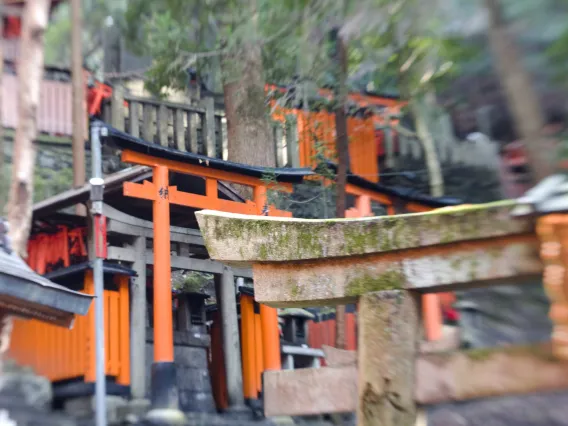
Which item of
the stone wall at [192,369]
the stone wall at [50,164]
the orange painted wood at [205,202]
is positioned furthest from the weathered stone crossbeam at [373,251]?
the stone wall at [50,164]

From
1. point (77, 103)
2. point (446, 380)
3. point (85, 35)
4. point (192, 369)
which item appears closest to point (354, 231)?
point (446, 380)

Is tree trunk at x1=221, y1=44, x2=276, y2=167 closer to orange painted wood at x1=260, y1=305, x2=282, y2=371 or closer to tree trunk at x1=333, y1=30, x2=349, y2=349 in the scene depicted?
tree trunk at x1=333, y1=30, x2=349, y2=349

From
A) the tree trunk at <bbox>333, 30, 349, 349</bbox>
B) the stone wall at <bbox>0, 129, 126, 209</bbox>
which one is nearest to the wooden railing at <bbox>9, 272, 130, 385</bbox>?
the tree trunk at <bbox>333, 30, 349, 349</bbox>

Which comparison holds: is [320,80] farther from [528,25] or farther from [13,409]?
[13,409]

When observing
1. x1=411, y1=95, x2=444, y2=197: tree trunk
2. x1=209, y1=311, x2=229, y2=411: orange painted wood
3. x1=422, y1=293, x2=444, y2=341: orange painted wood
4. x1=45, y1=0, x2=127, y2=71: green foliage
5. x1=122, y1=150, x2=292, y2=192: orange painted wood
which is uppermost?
x1=45, y1=0, x2=127, y2=71: green foliage

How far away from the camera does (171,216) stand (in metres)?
10.4

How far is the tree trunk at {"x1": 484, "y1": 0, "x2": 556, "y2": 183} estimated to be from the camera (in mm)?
4742

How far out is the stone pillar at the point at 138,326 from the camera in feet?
29.6

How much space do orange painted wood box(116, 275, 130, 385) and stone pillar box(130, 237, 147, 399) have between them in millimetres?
50

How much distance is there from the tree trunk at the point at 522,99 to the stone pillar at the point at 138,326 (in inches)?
227

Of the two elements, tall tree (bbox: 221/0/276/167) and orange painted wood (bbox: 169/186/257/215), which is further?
tall tree (bbox: 221/0/276/167)

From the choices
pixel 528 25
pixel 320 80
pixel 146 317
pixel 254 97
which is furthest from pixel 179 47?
pixel 528 25

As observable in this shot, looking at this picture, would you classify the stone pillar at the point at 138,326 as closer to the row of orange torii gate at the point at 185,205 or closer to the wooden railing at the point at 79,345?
the wooden railing at the point at 79,345

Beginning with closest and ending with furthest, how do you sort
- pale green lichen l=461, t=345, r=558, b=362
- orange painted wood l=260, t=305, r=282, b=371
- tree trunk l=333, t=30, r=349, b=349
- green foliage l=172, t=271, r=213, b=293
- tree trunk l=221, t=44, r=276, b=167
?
pale green lichen l=461, t=345, r=558, b=362, orange painted wood l=260, t=305, r=282, b=371, tree trunk l=333, t=30, r=349, b=349, green foliage l=172, t=271, r=213, b=293, tree trunk l=221, t=44, r=276, b=167
